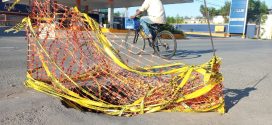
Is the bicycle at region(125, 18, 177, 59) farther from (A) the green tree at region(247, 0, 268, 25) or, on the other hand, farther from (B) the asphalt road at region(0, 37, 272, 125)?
(A) the green tree at region(247, 0, 268, 25)

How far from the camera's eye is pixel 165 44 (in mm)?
8617

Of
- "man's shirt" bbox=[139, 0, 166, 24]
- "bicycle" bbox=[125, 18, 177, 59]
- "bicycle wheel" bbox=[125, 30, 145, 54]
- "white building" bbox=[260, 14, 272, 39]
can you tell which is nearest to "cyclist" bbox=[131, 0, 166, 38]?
"man's shirt" bbox=[139, 0, 166, 24]

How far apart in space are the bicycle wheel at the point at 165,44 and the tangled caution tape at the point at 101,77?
3.82m

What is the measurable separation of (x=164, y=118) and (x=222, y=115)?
0.74 meters

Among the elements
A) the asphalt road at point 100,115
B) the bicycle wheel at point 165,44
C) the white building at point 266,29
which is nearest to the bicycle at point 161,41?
the bicycle wheel at point 165,44

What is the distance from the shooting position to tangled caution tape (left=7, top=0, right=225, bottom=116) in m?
3.49

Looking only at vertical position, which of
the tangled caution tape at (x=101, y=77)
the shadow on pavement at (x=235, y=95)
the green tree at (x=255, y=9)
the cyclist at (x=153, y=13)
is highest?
the green tree at (x=255, y=9)

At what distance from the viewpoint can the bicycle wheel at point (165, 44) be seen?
8.45 m

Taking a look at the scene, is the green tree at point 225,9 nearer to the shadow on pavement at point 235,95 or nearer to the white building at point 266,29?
the white building at point 266,29

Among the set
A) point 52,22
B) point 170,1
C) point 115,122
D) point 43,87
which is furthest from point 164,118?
point 170,1

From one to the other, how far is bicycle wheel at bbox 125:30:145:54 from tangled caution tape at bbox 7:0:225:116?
423cm

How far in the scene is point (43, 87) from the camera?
3916mm

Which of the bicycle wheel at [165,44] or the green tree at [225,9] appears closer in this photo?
the bicycle wheel at [165,44]

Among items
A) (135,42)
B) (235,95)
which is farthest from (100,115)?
(135,42)
